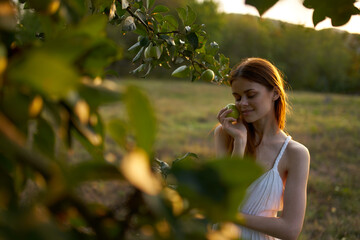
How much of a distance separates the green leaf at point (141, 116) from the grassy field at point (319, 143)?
116 millimetres

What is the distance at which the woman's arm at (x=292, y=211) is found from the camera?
1146 millimetres

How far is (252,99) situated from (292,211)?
41 cm

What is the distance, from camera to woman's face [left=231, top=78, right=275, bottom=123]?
1304 mm

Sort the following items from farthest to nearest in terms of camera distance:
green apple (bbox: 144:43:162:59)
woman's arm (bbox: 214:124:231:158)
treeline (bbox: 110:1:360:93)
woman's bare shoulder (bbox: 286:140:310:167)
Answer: treeline (bbox: 110:1:360:93)
woman's arm (bbox: 214:124:231:158)
woman's bare shoulder (bbox: 286:140:310:167)
green apple (bbox: 144:43:162:59)

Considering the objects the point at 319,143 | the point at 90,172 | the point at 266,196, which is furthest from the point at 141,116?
the point at 319,143

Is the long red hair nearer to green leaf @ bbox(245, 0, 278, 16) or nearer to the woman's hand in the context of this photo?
the woman's hand

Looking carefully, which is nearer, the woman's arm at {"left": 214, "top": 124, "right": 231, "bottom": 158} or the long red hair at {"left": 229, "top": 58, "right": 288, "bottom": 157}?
the long red hair at {"left": 229, "top": 58, "right": 288, "bottom": 157}

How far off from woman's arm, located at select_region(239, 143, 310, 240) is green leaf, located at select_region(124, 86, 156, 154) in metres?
0.99

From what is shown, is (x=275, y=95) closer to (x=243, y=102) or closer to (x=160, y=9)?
(x=243, y=102)

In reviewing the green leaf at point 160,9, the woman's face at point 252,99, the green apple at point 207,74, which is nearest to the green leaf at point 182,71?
the green apple at point 207,74

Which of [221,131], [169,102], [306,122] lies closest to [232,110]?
[221,131]

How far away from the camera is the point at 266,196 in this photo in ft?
4.36

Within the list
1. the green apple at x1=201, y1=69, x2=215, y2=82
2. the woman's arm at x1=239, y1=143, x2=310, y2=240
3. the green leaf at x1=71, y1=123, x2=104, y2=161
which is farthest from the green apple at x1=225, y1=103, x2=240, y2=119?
the green leaf at x1=71, y1=123, x2=104, y2=161

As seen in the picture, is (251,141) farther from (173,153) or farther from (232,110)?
(173,153)
